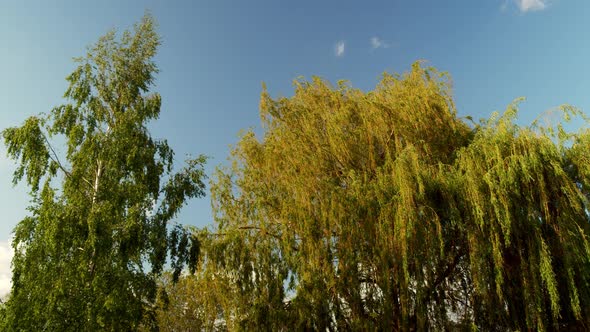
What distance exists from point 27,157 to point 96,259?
237 cm

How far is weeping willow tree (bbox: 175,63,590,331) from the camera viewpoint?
25.6ft

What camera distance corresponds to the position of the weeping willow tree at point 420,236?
307 inches

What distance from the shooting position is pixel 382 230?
26.5 ft

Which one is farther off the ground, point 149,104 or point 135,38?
point 135,38

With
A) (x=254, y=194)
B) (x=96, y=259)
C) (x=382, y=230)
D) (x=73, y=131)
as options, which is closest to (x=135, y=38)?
(x=73, y=131)

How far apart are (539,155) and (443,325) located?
3745 mm

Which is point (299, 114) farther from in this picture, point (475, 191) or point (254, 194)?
point (475, 191)

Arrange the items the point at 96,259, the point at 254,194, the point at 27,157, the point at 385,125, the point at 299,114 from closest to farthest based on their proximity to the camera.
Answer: the point at 96,259, the point at 27,157, the point at 385,125, the point at 254,194, the point at 299,114

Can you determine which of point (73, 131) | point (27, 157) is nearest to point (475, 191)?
point (73, 131)

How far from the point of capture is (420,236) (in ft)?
26.0

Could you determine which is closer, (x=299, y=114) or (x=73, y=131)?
(x=73, y=131)

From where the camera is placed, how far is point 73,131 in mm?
8102

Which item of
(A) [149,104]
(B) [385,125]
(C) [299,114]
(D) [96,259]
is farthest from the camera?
(C) [299,114]

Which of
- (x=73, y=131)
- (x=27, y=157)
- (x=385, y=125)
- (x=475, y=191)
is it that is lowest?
(x=475, y=191)
